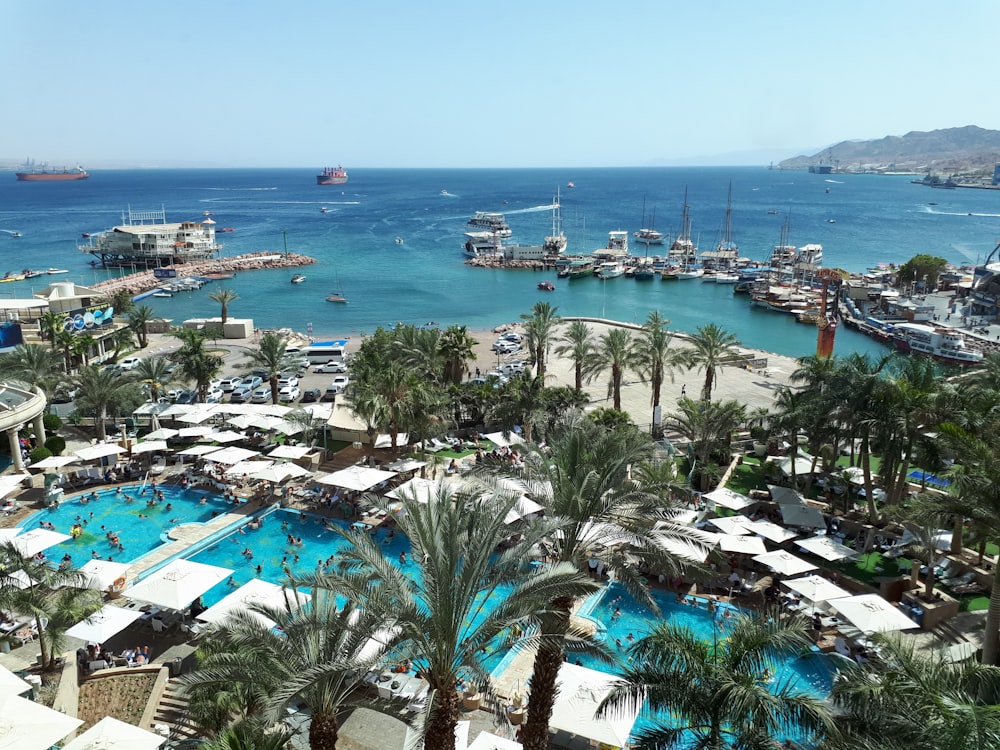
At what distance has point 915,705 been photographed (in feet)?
29.3

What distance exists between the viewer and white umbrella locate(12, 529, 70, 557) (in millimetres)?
19484

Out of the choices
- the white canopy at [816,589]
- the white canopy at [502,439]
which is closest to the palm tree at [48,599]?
the white canopy at [502,439]

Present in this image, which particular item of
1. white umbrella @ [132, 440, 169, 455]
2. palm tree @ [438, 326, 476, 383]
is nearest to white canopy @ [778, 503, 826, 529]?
palm tree @ [438, 326, 476, 383]

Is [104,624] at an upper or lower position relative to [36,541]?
lower

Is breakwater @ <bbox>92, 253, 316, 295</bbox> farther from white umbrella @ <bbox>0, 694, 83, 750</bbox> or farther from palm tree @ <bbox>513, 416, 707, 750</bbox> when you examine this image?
palm tree @ <bbox>513, 416, 707, 750</bbox>

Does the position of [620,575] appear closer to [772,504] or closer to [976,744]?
[976,744]

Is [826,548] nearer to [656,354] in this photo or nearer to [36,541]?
[656,354]

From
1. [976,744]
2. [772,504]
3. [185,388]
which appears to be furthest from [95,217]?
[976,744]

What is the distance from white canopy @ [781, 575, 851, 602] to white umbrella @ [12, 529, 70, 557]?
20120 millimetres

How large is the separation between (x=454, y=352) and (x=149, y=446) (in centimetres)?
1406

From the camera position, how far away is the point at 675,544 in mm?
20031

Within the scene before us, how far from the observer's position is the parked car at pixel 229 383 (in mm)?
39125

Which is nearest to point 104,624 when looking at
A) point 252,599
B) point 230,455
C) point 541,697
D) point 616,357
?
point 252,599

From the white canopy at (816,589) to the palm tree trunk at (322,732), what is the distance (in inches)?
490
